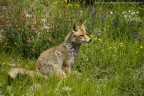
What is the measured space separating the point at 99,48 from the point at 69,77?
1998 mm

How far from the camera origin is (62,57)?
8.13m

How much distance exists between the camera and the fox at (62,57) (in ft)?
25.3

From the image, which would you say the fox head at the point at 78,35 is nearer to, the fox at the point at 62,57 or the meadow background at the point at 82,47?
the fox at the point at 62,57

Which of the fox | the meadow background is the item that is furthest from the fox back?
the meadow background

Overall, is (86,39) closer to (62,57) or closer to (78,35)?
(78,35)

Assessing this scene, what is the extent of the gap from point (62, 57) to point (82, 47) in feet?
4.24

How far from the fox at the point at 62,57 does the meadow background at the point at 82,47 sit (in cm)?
35

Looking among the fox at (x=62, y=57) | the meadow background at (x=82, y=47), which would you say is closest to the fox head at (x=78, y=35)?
the fox at (x=62, y=57)

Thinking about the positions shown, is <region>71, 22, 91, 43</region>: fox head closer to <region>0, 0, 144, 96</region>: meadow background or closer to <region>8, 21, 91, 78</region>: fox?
<region>8, 21, 91, 78</region>: fox

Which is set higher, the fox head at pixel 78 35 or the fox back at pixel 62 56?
the fox head at pixel 78 35

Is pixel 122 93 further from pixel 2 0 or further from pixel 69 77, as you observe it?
pixel 2 0

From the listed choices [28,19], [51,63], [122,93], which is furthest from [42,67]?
[28,19]

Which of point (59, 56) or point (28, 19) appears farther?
point (28, 19)

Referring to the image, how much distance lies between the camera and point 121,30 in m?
10.3
